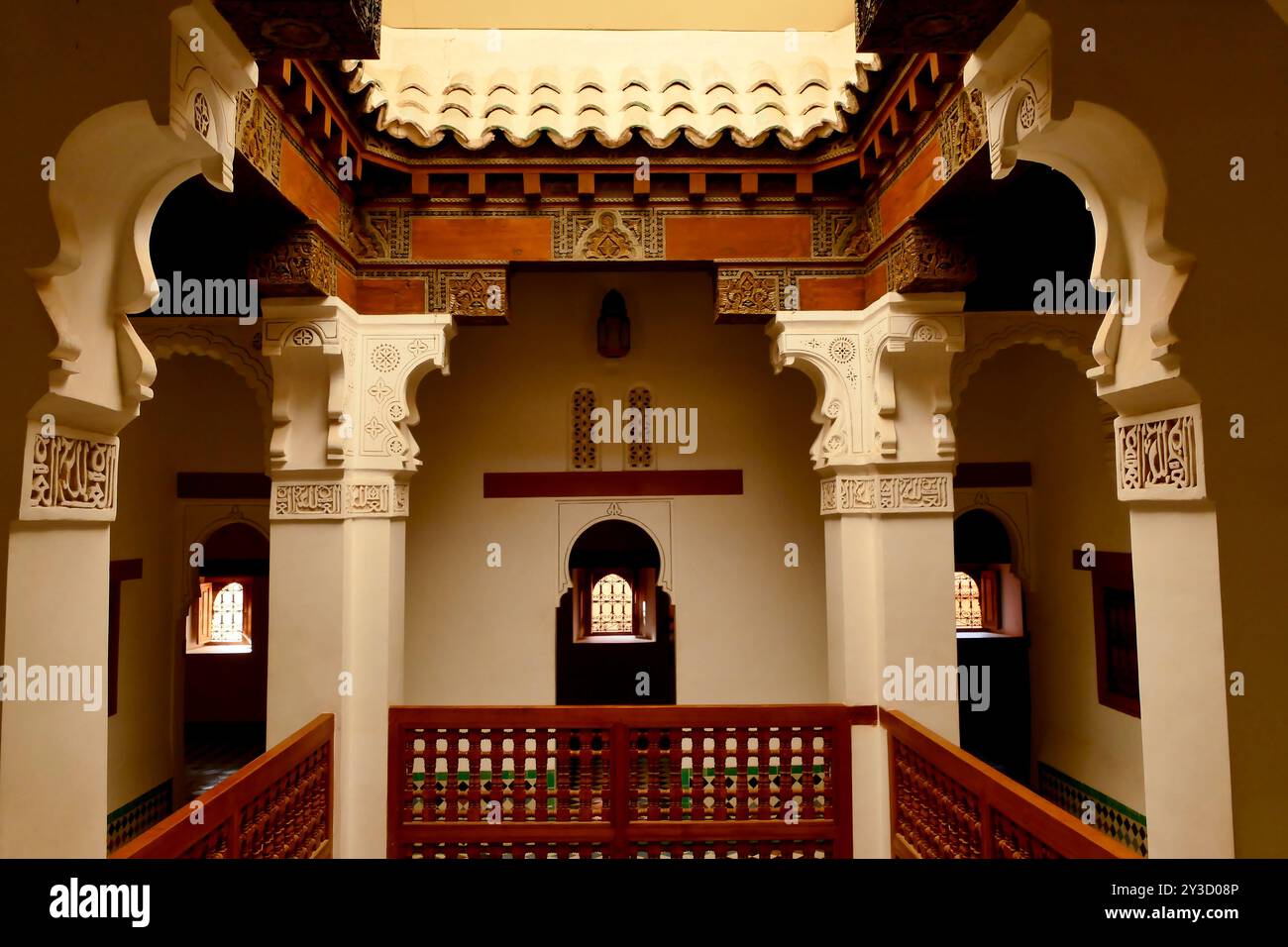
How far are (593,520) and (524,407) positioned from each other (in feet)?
2.63

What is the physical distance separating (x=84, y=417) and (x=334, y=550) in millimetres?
2005

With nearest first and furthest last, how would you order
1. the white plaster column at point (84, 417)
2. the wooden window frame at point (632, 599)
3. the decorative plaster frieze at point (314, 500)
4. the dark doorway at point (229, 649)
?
1. the white plaster column at point (84, 417)
2. the decorative plaster frieze at point (314, 500)
3. the wooden window frame at point (632, 599)
4. the dark doorway at point (229, 649)

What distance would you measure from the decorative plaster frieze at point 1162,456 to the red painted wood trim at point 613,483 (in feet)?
10.7

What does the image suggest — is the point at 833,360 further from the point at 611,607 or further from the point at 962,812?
the point at 611,607

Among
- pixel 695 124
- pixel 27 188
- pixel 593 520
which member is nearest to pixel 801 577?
pixel 593 520

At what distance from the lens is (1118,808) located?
467cm

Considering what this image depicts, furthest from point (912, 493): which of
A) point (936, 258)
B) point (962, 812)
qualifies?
point (962, 812)

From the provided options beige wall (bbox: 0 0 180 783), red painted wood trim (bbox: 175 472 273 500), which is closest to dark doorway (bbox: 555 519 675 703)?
red painted wood trim (bbox: 175 472 273 500)

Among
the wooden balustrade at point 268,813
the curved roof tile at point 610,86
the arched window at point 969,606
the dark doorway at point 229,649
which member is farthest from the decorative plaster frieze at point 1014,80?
the dark doorway at point 229,649

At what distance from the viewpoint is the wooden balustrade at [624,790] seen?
377 cm

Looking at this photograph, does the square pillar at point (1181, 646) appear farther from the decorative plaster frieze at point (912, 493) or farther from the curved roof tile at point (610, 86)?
the curved roof tile at point (610, 86)

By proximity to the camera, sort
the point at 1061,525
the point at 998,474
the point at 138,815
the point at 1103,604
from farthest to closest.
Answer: the point at 998,474
the point at 1061,525
the point at 1103,604
the point at 138,815

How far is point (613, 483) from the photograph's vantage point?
5199 millimetres

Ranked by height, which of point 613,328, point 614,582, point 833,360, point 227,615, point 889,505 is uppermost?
point 613,328
